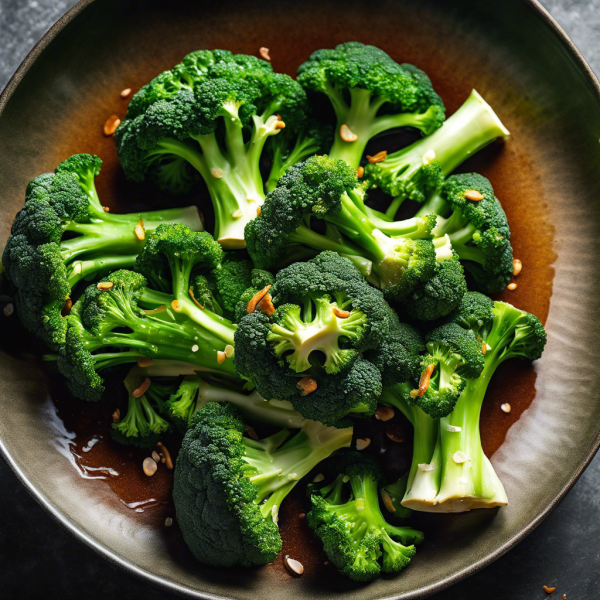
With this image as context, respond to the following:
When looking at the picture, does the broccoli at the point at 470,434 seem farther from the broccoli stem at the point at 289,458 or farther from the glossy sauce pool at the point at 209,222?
the broccoli stem at the point at 289,458

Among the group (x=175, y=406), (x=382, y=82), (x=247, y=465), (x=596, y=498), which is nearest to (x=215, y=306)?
(x=175, y=406)

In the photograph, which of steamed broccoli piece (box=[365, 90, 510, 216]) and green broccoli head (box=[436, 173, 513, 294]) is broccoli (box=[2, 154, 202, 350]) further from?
green broccoli head (box=[436, 173, 513, 294])

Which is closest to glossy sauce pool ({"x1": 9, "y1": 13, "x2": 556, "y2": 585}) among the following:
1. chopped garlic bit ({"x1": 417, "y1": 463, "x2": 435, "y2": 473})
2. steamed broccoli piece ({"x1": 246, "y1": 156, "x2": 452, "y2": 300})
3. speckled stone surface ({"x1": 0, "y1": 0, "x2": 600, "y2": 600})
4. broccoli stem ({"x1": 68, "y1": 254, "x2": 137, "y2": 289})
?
chopped garlic bit ({"x1": 417, "y1": 463, "x2": 435, "y2": 473})

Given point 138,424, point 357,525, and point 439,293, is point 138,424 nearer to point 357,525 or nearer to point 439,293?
point 357,525

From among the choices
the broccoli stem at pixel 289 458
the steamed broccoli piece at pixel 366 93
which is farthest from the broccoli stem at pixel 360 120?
the broccoli stem at pixel 289 458

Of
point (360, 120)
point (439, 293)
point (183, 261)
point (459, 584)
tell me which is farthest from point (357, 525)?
point (360, 120)

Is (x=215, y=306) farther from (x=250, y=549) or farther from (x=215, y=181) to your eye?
(x=250, y=549)
